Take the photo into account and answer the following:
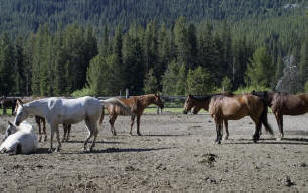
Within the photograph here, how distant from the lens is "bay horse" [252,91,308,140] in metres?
15.4

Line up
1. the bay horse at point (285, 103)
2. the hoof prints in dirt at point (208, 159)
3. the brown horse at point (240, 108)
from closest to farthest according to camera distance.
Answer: the hoof prints in dirt at point (208, 159), the brown horse at point (240, 108), the bay horse at point (285, 103)

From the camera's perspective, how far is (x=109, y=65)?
6625 centimetres

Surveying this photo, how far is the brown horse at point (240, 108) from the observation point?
14.5 m

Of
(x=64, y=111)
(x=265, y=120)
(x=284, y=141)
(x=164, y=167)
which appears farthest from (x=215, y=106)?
(x=164, y=167)

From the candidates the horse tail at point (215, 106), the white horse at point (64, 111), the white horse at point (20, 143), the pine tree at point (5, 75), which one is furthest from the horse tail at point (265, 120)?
the pine tree at point (5, 75)

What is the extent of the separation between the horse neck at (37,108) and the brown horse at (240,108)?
5.43 metres

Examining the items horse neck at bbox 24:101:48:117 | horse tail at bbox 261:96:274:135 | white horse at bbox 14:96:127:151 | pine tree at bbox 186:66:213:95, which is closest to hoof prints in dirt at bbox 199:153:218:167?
white horse at bbox 14:96:127:151

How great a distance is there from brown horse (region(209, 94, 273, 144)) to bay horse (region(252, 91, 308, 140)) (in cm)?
94

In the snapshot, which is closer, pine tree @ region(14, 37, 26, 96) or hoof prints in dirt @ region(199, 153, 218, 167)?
hoof prints in dirt @ region(199, 153, 218, 167)

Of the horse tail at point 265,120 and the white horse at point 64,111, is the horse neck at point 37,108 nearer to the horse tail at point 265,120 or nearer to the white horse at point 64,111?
the white horse at point 64,111

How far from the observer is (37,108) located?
41.7ft

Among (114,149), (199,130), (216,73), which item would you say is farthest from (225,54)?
(114,149)

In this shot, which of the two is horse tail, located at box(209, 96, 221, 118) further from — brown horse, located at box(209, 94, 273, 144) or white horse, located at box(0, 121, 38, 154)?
white horse, located at box(0, 121, 38, 154)

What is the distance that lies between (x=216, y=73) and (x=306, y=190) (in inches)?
2616
